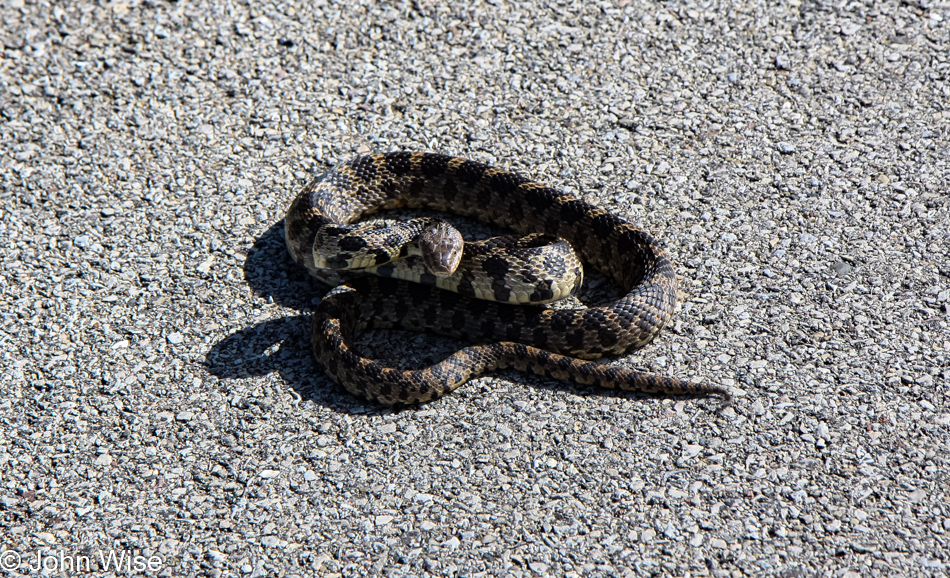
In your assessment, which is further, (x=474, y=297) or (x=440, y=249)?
(x=474, y=297)

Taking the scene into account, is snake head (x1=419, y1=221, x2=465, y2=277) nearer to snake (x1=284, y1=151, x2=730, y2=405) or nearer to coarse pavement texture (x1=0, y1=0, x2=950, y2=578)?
snake (x1=284, y1=151, x2=730, y2=405)

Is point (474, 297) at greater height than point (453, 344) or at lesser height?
greater

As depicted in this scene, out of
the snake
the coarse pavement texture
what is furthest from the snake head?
the coarse pavement texture

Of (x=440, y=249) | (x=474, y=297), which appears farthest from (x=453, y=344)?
(x=440, y=249)

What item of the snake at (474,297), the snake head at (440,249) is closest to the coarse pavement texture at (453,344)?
the snake at (474,297)

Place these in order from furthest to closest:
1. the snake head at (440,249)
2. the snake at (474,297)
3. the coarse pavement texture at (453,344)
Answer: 1. the snake head at (440,249)
2. the snake at (474,297)
3. the coarse pavement texture at (453,344)

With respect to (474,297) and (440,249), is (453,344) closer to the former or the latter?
(474,297)

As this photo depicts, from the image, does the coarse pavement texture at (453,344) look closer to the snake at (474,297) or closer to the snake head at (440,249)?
the snake at (474,297)
